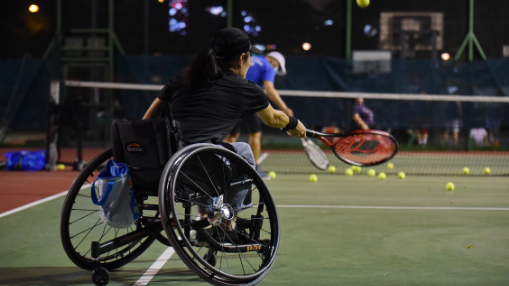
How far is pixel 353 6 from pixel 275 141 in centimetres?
386

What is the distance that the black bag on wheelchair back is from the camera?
9.12 ft

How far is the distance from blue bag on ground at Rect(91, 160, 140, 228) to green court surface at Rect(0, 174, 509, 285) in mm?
416

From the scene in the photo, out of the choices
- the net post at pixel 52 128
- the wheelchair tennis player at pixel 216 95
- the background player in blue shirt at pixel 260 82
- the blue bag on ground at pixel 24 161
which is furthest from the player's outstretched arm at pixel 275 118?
the blue bag on ground at pixel 24 161

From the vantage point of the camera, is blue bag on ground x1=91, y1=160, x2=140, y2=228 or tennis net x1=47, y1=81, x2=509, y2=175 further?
tennis net x1=47, y1=81, x2=509, y2=175

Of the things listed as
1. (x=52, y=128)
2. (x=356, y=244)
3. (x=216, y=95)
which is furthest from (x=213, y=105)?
(x=52, y=128)

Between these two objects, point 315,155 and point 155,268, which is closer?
point 155,268

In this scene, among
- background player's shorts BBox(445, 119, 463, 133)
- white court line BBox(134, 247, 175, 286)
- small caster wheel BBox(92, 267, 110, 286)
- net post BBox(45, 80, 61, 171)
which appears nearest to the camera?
small caster wheel BBox(92, 267, 110, 286)

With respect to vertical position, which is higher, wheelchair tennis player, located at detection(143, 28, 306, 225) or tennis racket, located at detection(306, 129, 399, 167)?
wheelchair tennis player, located at detection(143, 28, 306, 225)

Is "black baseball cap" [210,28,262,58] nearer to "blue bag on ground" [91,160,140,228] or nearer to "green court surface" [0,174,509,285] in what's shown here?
"blue bag on ground" [91,160,140,228]

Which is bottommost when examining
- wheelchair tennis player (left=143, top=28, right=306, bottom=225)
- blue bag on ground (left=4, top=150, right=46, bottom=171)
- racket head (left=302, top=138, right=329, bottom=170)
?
blue bag on ground (left=4, top=150, right=46, bottom=171)

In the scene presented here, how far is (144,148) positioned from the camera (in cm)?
281

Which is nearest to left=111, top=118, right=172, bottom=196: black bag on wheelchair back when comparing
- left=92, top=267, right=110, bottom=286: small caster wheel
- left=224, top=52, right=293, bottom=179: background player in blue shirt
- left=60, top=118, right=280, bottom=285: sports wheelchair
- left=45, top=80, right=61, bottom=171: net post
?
left=60, top=118, right=280, bottom=285: sports wheelchair

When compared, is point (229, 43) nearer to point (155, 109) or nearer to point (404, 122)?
point (155, 109)

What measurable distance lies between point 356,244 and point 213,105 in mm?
1461
